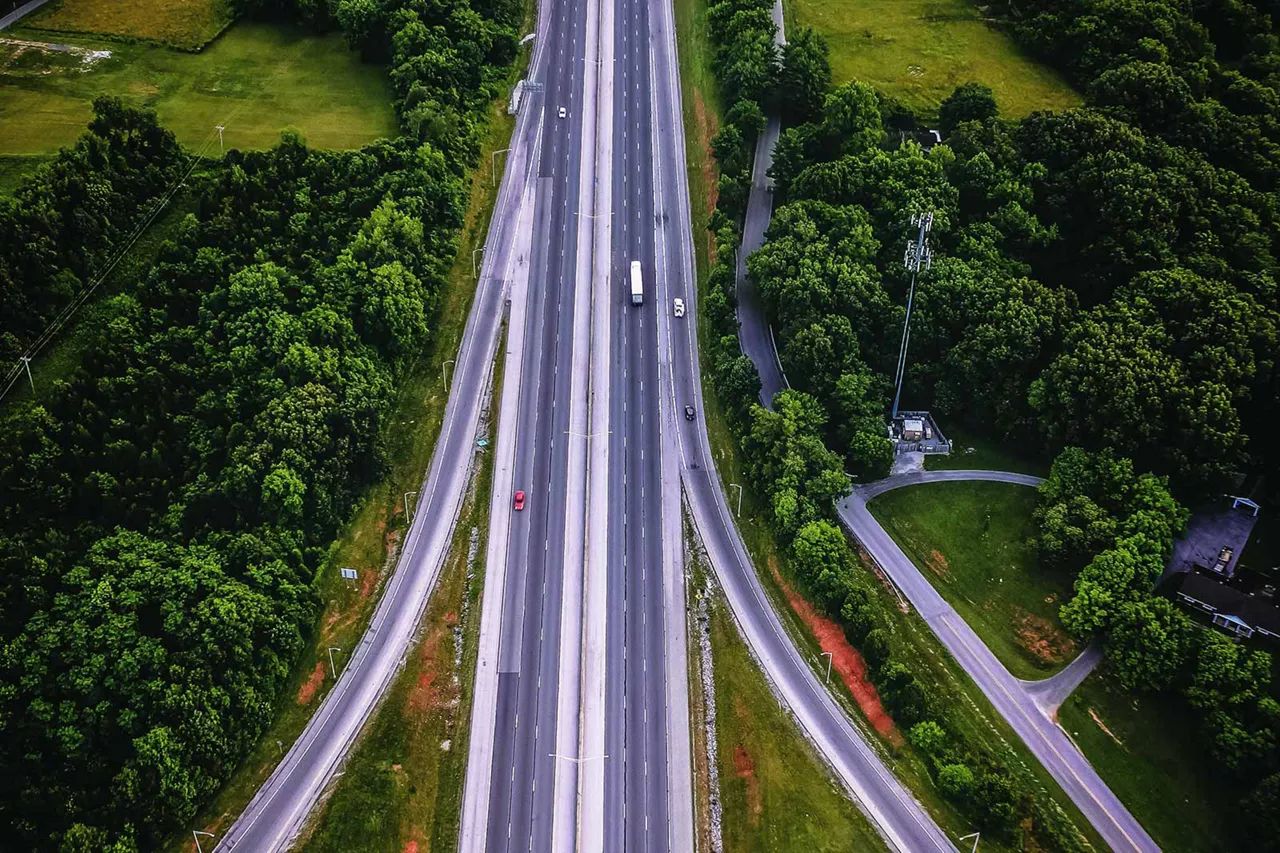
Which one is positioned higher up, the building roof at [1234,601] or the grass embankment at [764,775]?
the building roof at [1234,601]

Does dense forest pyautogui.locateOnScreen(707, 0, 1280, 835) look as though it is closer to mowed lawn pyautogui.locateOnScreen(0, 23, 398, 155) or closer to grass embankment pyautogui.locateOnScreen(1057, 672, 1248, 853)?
grass embankment pyautogui.locateOnScreen(1057, 672, 1248, 853)

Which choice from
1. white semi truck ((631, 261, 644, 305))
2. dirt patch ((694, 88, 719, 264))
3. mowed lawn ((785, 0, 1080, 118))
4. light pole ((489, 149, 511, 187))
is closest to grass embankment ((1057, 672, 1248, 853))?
white semi truck ((631, 261, 644, 305))

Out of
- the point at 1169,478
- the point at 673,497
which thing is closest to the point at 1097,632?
the point at 1169,478

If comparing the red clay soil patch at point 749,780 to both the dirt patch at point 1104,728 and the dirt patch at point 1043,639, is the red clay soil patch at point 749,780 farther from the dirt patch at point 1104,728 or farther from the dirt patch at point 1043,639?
the dirt patch at point 1104,728

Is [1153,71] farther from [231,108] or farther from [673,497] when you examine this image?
[231,108]

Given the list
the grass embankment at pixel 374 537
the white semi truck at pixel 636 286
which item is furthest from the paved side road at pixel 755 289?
the grass embankment at pixel 374 537

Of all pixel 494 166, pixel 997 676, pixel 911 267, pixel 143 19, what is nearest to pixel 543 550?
pixel 997 676
